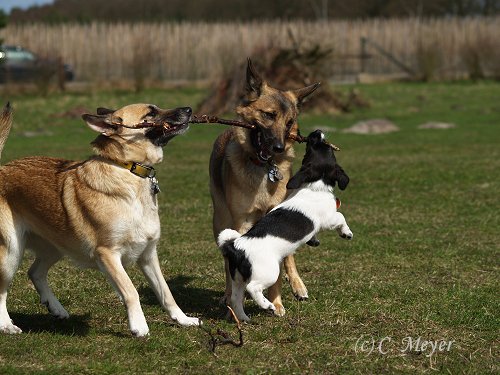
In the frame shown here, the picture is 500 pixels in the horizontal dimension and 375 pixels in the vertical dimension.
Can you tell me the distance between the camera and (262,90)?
7.30 metres

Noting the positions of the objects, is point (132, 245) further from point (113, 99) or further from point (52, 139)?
point (113, 99)

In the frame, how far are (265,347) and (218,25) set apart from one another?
116 feet

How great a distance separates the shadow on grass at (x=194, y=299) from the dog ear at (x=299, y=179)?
109 centimetres

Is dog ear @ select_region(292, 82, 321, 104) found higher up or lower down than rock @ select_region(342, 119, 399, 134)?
higher up

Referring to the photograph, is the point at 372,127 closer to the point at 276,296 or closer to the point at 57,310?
the point at 276,296

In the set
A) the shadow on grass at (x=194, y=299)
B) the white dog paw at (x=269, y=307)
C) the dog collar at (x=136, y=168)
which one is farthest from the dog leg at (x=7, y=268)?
the white dog paw at (x=269, y=307)

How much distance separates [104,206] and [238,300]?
4.02 feet

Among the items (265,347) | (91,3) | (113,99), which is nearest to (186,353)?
(265,347)

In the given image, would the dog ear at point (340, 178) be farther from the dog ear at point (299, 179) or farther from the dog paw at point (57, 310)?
the dog paw at point (57, 310)

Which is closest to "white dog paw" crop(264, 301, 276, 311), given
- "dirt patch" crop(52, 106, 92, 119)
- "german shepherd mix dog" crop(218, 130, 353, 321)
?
"german shepherd mix dog" crop(218, 130, 353, 321)

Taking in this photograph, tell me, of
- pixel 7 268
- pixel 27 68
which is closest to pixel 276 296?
pixel 7 268

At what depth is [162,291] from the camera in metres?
6.32

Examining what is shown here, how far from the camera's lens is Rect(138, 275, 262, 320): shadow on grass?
6.85 meters

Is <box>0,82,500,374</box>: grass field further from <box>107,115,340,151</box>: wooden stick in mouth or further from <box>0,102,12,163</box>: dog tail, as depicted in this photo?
<box>0,102,12,163</box>: dog tail
